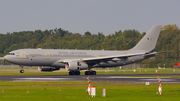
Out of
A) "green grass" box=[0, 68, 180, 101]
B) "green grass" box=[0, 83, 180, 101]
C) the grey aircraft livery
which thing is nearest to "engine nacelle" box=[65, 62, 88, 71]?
the grey aircraft livery

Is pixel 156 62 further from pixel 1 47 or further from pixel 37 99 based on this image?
pixel 1 47

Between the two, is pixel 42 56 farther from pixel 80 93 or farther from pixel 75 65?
pixel 80 93

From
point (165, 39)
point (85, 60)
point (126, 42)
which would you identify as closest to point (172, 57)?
point (165, 39)

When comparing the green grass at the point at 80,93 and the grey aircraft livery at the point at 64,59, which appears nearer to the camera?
the green grass at the point at 80,93

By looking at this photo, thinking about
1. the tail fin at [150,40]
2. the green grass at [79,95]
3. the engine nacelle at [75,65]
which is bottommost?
the green grass at [79,95]

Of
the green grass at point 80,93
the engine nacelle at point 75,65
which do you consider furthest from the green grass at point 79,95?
the engine nacelle at point 75,65

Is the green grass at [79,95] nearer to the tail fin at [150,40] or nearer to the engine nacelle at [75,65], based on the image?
the engine nacelle at [75,65]

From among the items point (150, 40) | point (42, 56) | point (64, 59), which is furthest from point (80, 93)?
point (150, 40)

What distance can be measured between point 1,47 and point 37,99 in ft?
558

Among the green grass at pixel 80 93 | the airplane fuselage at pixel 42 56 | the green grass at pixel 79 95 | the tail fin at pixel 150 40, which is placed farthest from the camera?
the tail fin at pixel 150 40

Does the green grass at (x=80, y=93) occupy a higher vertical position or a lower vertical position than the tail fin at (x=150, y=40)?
lower

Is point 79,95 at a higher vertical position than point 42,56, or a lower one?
lower

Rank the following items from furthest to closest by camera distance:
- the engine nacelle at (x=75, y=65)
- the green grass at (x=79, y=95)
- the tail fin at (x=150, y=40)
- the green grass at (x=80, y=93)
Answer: the tail fin at (x=150, y=40) → the engine nacelle at (x=75, y=65) → the green grass at (x=80, y=93) → the green grass at (x=79, y=95)

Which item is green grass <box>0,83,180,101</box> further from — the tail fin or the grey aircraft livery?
the tail fin
